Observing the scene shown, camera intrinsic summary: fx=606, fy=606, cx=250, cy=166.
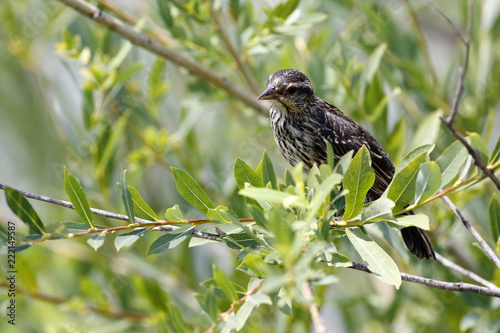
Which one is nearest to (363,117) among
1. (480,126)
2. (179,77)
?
(480,126)

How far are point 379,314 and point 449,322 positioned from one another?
1.24 ft

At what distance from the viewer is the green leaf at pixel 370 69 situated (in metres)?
3.03

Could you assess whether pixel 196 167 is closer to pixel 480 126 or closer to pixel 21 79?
pixel 480 126

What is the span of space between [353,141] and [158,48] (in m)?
1.11

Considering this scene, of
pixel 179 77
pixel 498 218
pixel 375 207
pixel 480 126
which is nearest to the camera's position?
pixel 375 207

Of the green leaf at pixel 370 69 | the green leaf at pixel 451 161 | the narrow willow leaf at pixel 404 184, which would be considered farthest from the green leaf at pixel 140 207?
the green leaf at pixel 370 69

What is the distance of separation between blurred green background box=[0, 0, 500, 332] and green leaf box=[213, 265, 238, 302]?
1154mm

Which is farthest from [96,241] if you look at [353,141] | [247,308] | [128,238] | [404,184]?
[353,141]

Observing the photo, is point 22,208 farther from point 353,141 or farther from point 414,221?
point 353,141

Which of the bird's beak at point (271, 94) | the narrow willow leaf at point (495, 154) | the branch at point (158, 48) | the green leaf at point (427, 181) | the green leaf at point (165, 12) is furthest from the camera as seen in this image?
the green leaf at point (165, 12)

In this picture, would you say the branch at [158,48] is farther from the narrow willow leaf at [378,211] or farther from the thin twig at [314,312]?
the thin twig at [314,312]

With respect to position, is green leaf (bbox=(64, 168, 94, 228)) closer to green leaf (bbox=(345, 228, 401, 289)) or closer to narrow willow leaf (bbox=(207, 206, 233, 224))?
narrow willow leaf (bbox=(207, 206, 233, 224))

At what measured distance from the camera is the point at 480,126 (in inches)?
138

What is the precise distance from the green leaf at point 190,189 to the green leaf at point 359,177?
463 millimetres
